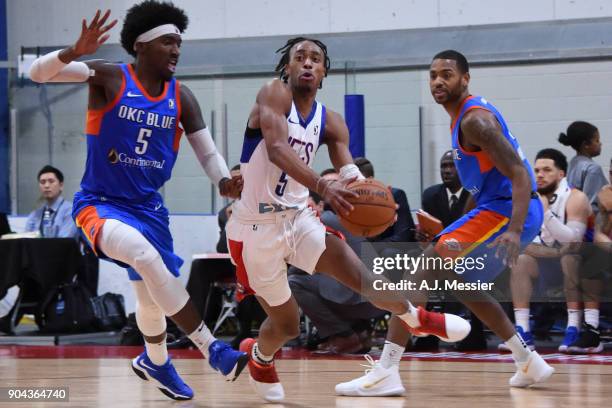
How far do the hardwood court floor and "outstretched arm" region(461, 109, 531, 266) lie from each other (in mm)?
701

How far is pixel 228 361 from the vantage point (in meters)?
4.48

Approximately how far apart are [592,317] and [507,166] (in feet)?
10.1

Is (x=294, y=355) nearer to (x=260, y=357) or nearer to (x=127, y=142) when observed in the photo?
(x=260, y=357)

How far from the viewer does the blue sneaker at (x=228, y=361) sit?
4.46 m

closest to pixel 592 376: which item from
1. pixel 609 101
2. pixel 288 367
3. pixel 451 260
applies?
pixel 451 260

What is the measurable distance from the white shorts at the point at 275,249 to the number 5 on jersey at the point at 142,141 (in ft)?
1.90

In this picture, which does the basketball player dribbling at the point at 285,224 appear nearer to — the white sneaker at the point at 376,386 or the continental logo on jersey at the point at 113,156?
the white sneaker at the point at 376,386

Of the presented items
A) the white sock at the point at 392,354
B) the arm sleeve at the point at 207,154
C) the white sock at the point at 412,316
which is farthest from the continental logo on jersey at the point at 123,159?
the white sock at the point at 392,354

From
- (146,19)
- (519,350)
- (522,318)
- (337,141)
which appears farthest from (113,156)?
(522,318)

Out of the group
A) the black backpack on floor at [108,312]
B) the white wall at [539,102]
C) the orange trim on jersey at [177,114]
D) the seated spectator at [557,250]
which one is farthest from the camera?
the white wall at [539,102]

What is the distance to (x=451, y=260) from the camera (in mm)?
5023

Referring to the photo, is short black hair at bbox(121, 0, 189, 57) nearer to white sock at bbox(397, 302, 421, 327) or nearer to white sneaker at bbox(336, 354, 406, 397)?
white sock at bbox(397, 302, 421, 327)

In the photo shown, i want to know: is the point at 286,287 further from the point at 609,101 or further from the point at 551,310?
the point at 609,101

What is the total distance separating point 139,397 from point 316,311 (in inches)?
114
